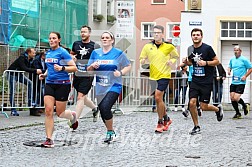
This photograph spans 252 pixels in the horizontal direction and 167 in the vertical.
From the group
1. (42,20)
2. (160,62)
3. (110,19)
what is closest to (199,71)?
(160,62)

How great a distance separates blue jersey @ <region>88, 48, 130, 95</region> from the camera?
10648mm

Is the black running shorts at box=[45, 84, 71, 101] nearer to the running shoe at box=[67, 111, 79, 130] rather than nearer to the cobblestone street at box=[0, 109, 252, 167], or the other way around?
the cobblestone street at box=[0, 109, 252, 167]

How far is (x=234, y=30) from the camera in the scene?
1014 inches

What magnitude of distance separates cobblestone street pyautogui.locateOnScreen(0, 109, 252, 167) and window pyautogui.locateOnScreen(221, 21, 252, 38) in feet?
39.6

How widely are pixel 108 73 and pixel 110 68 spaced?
9 cm

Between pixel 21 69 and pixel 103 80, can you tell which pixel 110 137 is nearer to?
pixel 103 80

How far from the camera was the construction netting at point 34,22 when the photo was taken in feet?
72.7

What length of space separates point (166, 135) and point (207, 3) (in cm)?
1439

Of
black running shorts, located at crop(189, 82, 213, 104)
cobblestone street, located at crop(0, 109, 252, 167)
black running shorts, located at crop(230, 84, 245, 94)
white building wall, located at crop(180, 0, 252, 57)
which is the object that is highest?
white building wall, located at crop(180, 0, 252, 57)

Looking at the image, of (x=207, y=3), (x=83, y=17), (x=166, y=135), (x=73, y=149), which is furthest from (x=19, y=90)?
(x=83, y=17)

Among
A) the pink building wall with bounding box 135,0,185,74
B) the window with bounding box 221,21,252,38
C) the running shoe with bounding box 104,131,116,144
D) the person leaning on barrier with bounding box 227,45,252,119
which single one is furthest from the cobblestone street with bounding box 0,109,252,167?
the pink building wall with bounding box 135,0,185,74

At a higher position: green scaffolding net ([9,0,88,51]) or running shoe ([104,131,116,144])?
green scaffolding net ([9,0,88,51])

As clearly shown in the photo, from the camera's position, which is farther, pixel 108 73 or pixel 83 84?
pixel 83 84

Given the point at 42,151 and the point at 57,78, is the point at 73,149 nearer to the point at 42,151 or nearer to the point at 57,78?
the point at 42,151
